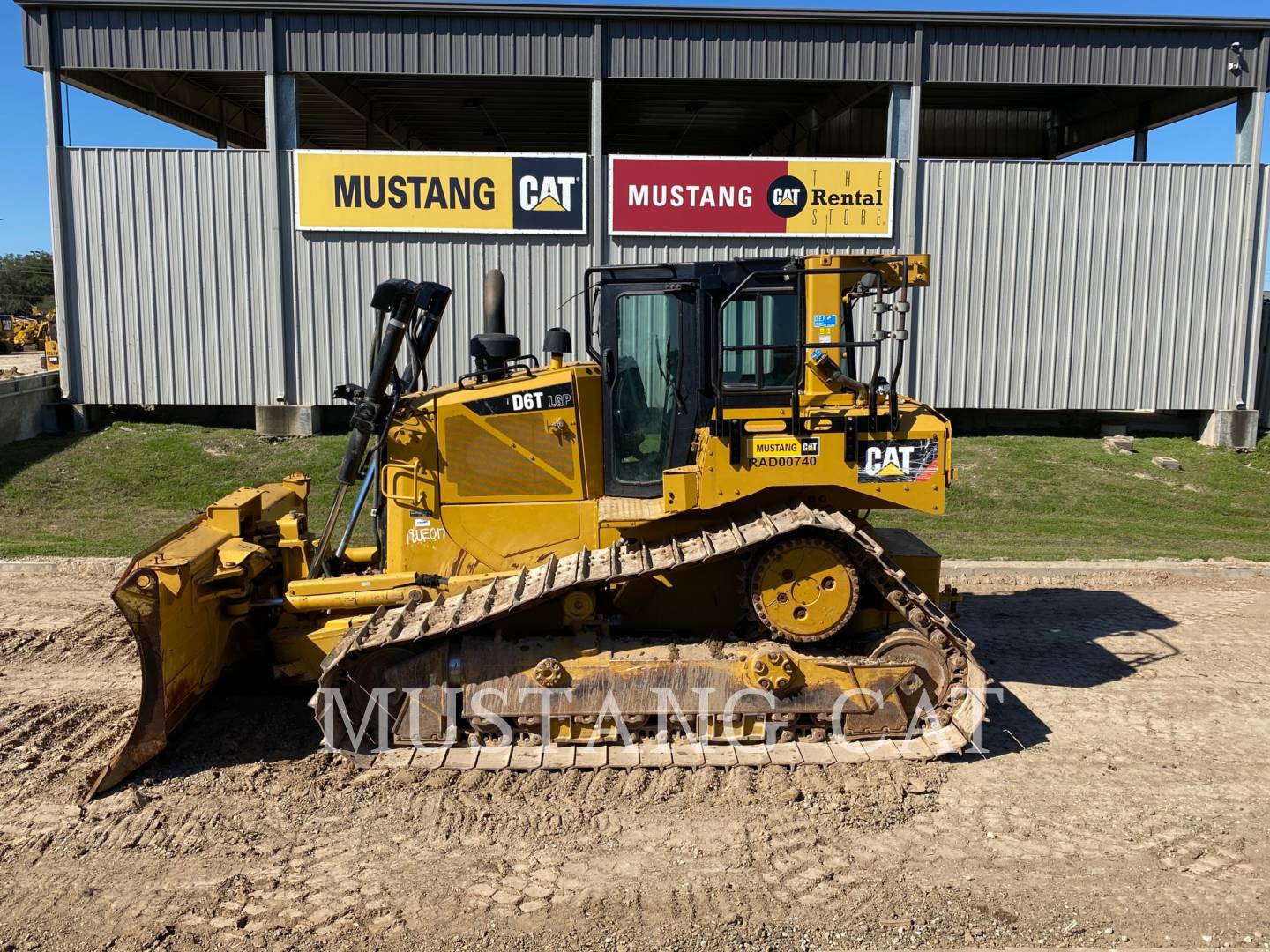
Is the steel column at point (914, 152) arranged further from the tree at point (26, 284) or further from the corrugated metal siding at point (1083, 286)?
the tree at point (26, 284)

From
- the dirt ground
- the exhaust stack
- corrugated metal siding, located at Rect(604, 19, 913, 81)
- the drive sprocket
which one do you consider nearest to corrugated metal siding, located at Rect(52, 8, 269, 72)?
corrugated metal siding, located at Rect(604, 19, 913, 81)

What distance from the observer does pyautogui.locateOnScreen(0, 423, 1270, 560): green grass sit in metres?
12.8

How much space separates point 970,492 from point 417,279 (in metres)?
9.82

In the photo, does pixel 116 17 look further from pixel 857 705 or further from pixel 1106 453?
pixel 1106 453

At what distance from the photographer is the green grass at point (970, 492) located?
42.0ft

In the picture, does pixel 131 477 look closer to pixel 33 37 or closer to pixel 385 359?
pixel 33 37

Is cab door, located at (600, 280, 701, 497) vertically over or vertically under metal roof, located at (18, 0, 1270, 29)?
under

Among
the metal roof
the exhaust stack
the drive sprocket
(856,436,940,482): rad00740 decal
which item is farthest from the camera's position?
the metal roof

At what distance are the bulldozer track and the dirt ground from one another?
0.39 feet

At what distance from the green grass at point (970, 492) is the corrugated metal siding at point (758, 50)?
6.68 m

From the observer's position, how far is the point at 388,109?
22.2 meters

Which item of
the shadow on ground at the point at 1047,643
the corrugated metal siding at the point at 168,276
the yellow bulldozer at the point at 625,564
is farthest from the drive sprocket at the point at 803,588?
the corrugated metal siding at the point at 168,276

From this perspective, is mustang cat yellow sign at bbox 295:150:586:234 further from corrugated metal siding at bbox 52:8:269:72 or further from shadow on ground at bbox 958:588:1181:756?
shadow on ground at bbox 958:588:1181:756

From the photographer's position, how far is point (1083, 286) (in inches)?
704
